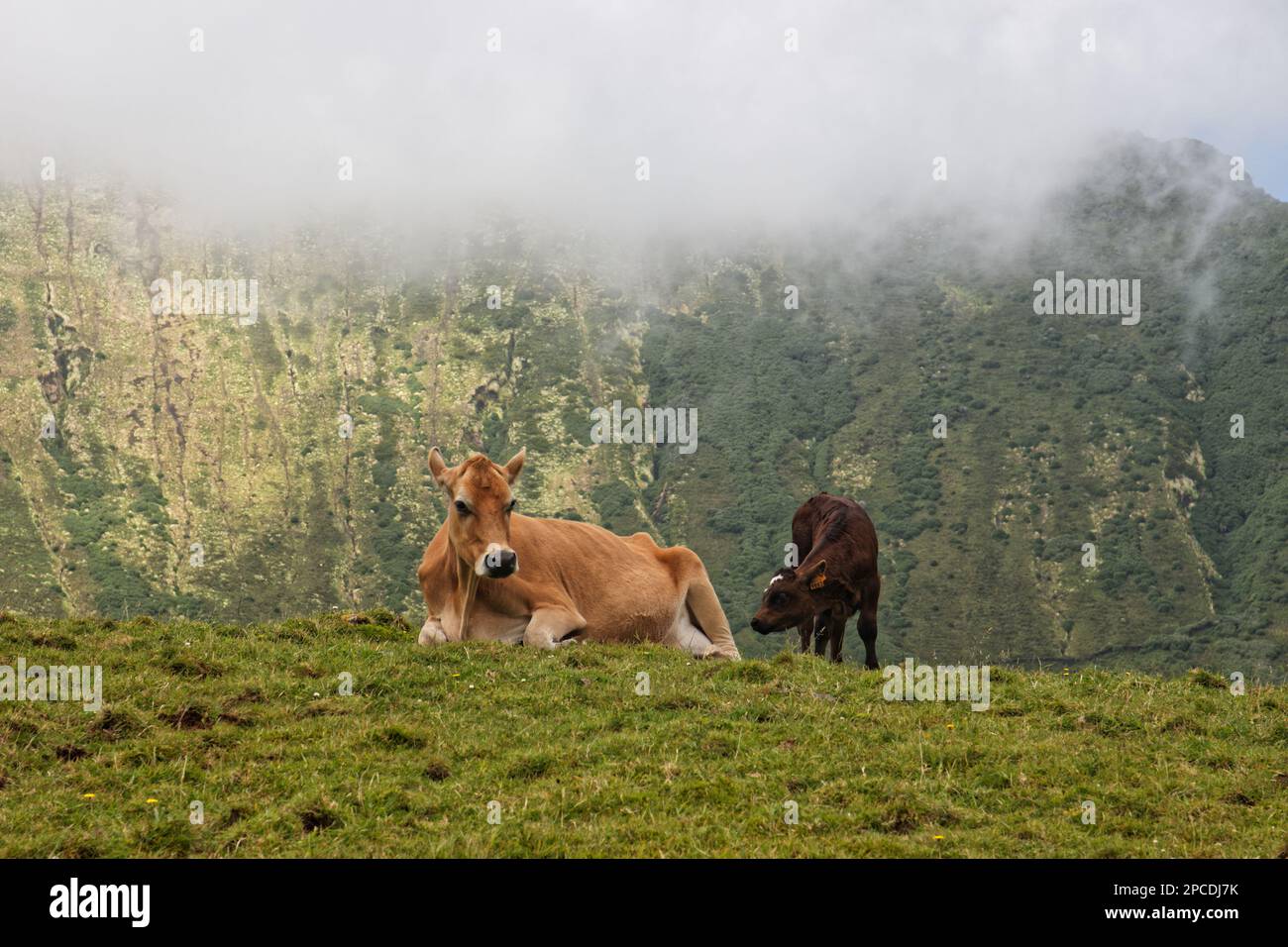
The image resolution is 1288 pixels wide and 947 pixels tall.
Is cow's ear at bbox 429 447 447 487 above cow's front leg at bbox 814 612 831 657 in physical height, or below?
above

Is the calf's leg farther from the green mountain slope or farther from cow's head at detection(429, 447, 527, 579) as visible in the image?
the green mountain slope

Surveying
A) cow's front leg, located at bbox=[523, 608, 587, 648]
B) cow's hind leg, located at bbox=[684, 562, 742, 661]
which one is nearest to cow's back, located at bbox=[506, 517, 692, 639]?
cow's hind leg, located at bbox=[684, 562, 742, 661]

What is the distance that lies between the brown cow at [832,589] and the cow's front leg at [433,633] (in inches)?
217

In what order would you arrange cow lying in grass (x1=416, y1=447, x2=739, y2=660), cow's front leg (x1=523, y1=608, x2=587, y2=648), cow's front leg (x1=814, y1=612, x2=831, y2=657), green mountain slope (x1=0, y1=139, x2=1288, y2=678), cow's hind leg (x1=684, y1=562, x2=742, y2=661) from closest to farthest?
cow lying in grass (x1=416, y1=447, x2=739, y2=660) < cow's front leg (x1=523, y1=608, x2=587, y2=648) < cow's hind leg (x1=684, y1=562, x2=742, y2=661) < cow's front leg (x1=814, y1=612, x2=831, y2=657) < green mountain slope (x1=0, y1=139, x2=1288, y2=678)

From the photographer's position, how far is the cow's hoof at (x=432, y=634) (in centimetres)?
1641

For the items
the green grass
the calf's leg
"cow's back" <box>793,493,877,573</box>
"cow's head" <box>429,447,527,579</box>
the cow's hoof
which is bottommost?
the calf's leg

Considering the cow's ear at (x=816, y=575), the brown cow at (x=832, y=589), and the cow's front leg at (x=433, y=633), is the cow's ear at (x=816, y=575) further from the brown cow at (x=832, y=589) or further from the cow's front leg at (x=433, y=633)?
the cow's front leg at (x=433, y=633)

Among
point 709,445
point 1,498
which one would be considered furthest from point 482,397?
point 1,498

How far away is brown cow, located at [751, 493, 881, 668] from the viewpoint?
19.9 m

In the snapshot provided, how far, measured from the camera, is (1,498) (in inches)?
5566
